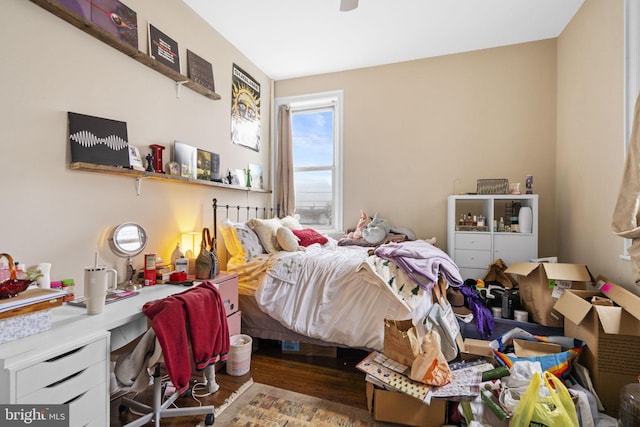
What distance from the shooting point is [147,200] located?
7.15 feet

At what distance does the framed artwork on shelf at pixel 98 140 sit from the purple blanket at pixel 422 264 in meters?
1.95

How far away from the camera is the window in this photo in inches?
154

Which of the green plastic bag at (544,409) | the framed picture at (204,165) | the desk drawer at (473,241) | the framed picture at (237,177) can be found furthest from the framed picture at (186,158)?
the desk drawer at (473,241)

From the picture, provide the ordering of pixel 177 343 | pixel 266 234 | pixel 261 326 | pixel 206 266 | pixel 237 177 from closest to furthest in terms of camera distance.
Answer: pixel 177 343 → pixel 206 266 → pixel 261 326 → pixel 266 234 → pixel 237 177

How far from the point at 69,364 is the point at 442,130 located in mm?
3745

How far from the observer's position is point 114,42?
6.14 feet

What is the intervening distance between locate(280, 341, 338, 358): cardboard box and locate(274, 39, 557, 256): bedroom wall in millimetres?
1812

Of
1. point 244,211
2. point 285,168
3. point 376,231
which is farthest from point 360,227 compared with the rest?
point 244,211

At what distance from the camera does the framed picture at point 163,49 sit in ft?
7.20

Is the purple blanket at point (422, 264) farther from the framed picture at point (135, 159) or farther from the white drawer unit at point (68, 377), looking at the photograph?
the framed picture at point (135, 159)

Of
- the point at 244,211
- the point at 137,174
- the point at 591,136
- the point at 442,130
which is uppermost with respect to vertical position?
the point at 442,130

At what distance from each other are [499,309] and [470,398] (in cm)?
114

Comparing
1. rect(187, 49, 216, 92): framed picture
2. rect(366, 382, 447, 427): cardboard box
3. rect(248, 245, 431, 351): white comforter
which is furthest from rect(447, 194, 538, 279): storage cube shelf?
rect(187, 49, 216, 92): framed picture

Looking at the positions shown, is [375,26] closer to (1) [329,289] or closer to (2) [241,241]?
(2) [241,241]
